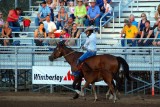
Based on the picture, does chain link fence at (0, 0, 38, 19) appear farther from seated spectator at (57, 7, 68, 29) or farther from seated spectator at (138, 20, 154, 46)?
seated spectator at (138, 20, 154, 46)

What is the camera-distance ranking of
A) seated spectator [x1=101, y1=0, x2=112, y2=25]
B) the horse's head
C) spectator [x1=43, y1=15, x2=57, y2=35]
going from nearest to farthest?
the horse's head
spectator [x1=43, y1=15, x2=57, y2=35]
seated spectator [x1=101, y1=0, x2=112, y2=25]

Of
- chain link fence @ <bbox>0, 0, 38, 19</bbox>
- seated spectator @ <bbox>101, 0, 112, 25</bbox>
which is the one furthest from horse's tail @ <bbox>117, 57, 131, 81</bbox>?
chain link fence @ <bbox>0, 0, 38, 19</bbox>

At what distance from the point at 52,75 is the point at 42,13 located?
4685 millimetres

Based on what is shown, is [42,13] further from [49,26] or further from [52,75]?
[52,75]

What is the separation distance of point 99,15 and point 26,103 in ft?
22.2

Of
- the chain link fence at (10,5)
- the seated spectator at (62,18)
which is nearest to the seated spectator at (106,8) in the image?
the seated spectator at (62,18)

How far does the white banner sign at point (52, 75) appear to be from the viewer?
2411 cm

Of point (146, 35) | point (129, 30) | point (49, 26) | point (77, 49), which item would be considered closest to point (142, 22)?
point (129, 30)

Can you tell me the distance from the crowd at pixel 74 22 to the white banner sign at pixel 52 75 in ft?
3.65

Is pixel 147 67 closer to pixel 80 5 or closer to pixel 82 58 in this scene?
pixel 82 58

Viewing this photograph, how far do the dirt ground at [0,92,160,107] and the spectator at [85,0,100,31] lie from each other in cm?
385

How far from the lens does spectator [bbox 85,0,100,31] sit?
26.8 m

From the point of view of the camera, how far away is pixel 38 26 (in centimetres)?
2752

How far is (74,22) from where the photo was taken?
2706cm
